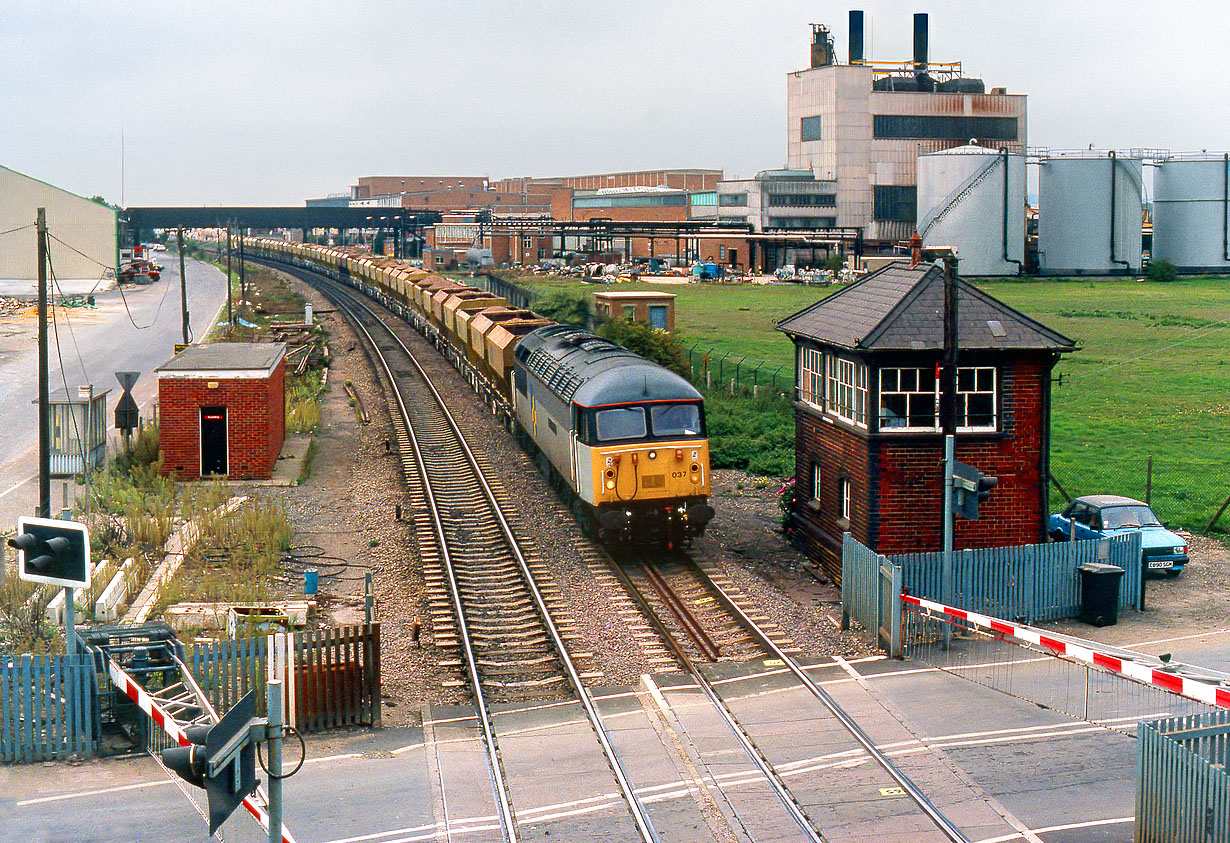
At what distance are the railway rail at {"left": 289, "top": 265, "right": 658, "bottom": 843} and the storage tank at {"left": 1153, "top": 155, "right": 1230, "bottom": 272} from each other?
250 feet

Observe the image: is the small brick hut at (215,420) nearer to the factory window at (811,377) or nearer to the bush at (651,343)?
the bush at (651,343)

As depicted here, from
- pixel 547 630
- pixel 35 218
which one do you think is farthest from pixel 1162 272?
pixel 547 630

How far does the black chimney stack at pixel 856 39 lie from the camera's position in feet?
344

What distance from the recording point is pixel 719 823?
11641 millimetres

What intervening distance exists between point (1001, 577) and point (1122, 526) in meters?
4.76

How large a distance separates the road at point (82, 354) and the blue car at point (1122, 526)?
1912 centimetres

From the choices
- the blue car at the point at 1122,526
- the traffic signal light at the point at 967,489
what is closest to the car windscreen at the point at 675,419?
the traffic signal light at the point at 967,489

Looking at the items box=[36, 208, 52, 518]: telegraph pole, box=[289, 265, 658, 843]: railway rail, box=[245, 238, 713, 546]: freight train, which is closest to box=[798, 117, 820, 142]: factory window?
box=[289, 265, 658, 843]: railway rail

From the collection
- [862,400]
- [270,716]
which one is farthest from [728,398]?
[270,716]

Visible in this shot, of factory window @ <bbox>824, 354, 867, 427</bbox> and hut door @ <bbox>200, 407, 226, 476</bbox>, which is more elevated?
factory window @ <bbox>824, 354, 867, 427</bbox>

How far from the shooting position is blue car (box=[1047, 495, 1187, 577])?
835 inches

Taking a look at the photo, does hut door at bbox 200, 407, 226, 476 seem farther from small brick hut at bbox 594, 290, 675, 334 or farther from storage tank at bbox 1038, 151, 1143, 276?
storage tank at bbox 1038, 151, 1143, 276

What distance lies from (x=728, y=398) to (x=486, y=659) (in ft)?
71.5

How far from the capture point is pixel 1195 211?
93.2m
